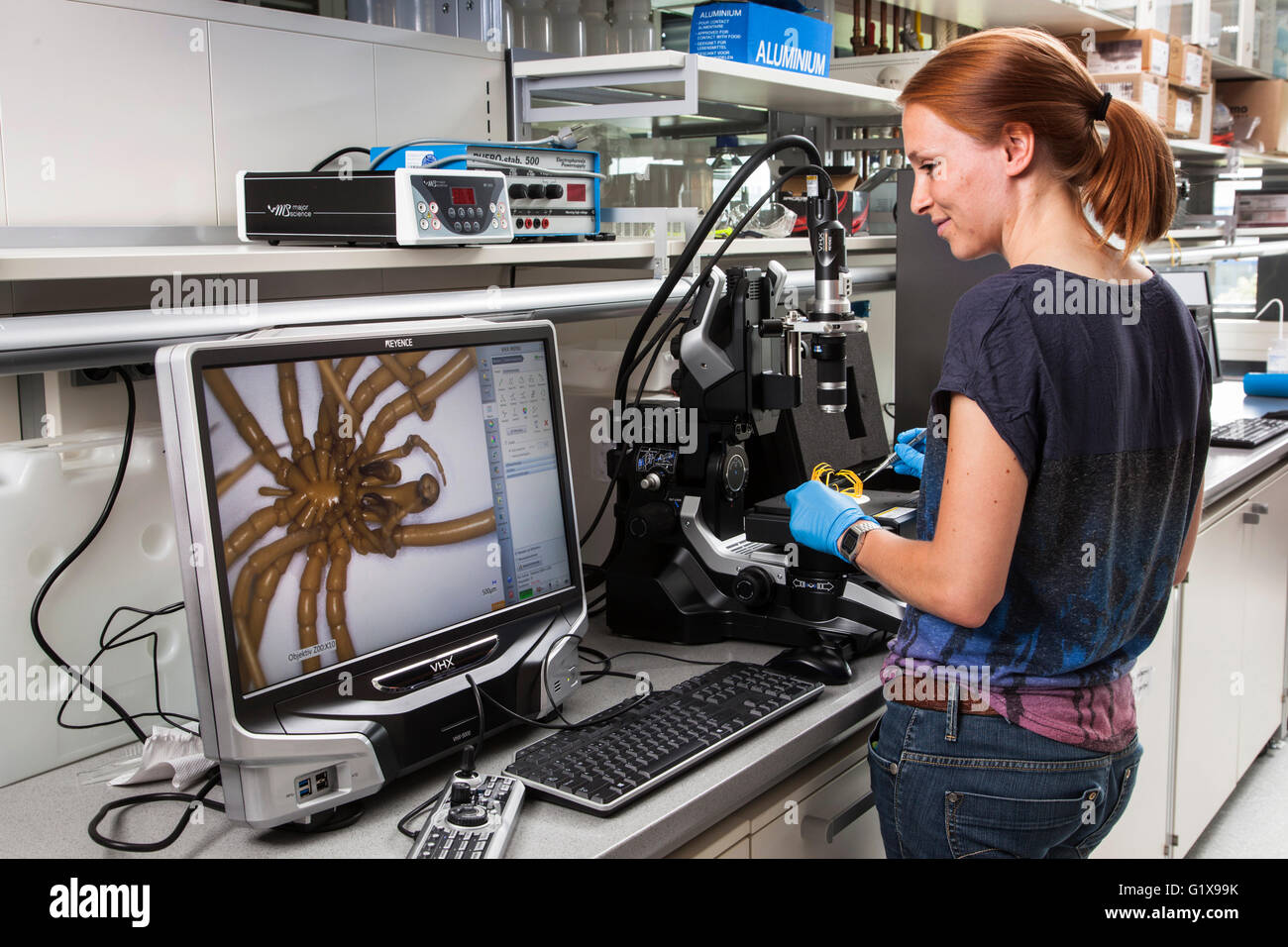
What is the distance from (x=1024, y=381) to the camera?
44.1 inches

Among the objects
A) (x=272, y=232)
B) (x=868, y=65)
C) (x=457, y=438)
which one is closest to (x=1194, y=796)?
(x=868, y=65)

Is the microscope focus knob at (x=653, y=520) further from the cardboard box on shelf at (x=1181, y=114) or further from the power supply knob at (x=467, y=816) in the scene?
the cardboard box on shelf at (x=1181, y=114)

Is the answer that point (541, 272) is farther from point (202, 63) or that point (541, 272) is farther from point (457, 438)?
point (457, 438)

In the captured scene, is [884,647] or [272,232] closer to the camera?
[272,232]

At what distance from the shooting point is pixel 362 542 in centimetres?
121

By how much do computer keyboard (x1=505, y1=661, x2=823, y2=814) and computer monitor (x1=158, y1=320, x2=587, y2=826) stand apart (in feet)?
0.28

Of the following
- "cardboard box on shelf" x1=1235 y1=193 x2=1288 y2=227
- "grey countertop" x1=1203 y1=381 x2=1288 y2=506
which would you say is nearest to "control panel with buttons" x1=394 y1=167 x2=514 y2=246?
"grey countertop" x1=1203 y1=381 x2=1288 y2=506

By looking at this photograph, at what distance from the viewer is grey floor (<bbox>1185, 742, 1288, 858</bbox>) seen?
2.82 metres

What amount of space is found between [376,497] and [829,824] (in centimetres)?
69

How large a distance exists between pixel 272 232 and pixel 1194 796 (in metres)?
2.32

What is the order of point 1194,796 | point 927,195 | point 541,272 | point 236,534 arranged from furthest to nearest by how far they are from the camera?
point 1194,796 → point 541,272 → point 927,195 → point 236,534

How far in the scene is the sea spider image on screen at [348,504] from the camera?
3.62 feet

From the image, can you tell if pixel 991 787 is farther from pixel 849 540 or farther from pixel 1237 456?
pixel 1237 456
